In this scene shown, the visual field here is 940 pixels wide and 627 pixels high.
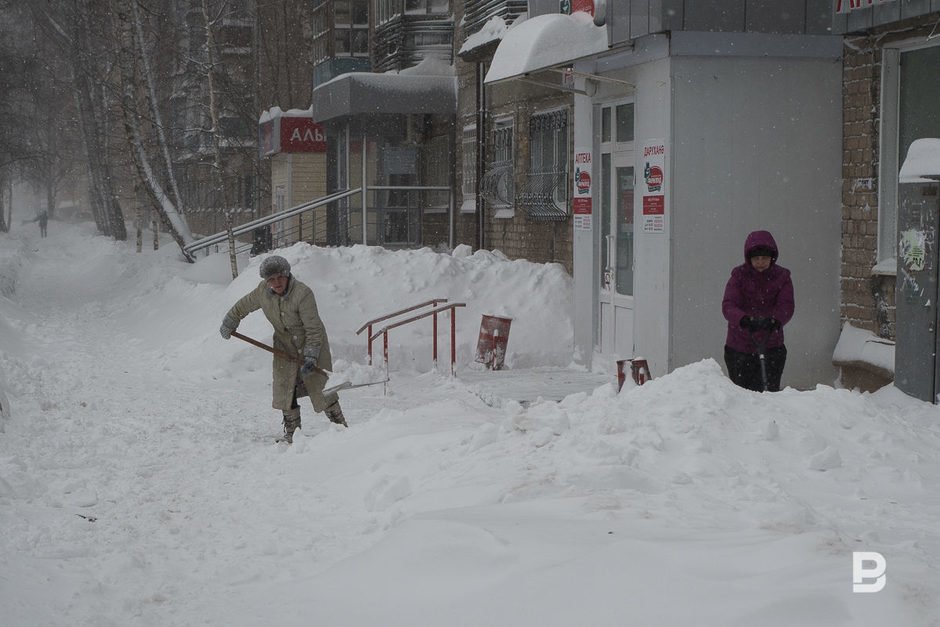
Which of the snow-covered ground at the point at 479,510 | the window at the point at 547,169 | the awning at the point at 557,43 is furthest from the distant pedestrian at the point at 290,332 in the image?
the window at the point at 547,169

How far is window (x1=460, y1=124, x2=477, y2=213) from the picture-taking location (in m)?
21.0

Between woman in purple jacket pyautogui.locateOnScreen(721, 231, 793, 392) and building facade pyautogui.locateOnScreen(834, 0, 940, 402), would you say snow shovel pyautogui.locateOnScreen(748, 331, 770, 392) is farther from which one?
building facade pyautogui.locateOnScreen(834, 0, 940, 402)

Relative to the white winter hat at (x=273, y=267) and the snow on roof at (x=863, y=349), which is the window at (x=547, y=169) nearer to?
the snow on roof at (x=863, y=349)

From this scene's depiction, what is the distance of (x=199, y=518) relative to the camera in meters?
7.25

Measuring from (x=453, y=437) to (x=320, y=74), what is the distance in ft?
70.7

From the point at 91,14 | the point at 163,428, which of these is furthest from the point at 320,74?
the point at 163,428

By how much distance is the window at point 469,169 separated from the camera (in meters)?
21.0

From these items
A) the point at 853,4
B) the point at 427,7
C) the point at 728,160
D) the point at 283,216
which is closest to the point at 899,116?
the point at 853,4

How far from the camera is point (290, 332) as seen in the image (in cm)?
1030

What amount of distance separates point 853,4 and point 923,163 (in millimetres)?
2406

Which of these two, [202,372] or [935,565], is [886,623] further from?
[202,372]

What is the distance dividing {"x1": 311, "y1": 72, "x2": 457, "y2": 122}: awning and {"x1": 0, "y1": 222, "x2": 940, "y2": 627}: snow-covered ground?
1043 cm

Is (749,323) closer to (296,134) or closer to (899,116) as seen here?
(899,116)

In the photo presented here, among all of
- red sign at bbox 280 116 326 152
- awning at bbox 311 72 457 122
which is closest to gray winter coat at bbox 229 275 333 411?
awning at bbox 311 72 457 122
